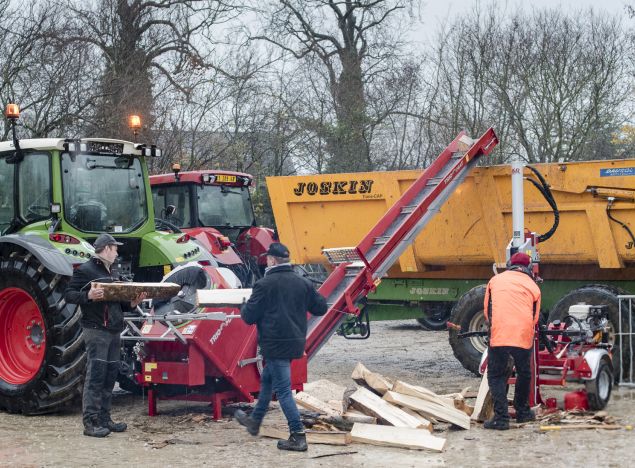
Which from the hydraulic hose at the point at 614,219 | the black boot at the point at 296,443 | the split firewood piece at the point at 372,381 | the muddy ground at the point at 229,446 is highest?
the hydraulic hose at the point at 614,219

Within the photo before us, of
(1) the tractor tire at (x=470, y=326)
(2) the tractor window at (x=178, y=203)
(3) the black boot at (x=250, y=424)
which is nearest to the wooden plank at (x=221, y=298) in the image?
(3) the black boot at (x=250, y=424)

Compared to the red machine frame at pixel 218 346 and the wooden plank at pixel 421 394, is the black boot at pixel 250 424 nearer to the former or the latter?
the red machine frame at pixel 218 346

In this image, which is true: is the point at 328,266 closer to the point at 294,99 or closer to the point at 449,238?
the point at 449,238

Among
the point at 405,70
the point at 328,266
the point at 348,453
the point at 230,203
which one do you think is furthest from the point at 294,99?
the point at 348,453

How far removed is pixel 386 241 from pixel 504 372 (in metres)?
2.27

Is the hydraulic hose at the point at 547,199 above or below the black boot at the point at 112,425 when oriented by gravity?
above

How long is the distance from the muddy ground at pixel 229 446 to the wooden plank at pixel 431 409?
0.30 ft

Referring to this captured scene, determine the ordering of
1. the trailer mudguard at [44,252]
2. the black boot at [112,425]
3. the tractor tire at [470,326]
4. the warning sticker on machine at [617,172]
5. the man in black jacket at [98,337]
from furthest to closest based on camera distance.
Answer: the tractor tire at [470,326] < the warning sticker on machine at [617,172] < the trailer mudguard at [44,252] < the black boot at [112,425] < the man in black jacket at [98,337]

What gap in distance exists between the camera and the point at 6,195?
945 centimetres

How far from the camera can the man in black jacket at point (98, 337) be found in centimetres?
788

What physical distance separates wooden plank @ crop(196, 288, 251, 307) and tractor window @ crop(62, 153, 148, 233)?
5.70 ft

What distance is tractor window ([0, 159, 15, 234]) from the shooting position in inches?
371

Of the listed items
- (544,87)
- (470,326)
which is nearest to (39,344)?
(470,326)

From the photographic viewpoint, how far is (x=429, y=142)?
24531mm
